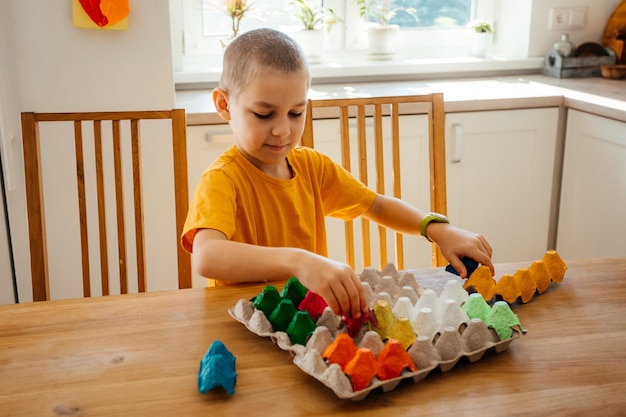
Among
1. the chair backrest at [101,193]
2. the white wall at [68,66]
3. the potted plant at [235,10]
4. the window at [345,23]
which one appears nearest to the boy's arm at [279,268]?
the chair backrest at [101,193]

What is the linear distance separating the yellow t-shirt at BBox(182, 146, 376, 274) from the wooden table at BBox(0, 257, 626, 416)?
162 millimetres

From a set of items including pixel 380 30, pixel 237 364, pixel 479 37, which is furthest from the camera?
pixel 479 37

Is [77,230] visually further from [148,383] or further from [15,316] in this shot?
[148,383]

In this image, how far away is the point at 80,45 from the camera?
1.96m

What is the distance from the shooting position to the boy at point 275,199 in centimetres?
102

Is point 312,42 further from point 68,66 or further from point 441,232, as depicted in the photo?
point 441,232

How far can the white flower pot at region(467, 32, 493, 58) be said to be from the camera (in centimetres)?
290

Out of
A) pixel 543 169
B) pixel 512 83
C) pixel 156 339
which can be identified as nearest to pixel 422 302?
pixel 156 339

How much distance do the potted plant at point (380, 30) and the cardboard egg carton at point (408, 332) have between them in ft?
6.35

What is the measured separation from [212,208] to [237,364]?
0.36 metres

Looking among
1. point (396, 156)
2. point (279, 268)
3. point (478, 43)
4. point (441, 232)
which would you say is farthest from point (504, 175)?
point (279, 268)

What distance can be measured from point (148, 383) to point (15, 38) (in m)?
1.42

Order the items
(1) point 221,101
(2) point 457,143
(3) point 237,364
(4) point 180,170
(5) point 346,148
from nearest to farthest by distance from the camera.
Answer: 1. (3) point 237,364
2. (1) point 221,101
3. (4) point 180,170
4. (5) point 346,148
5. (2) point 457,143

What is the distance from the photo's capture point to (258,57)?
1175 millimetres
